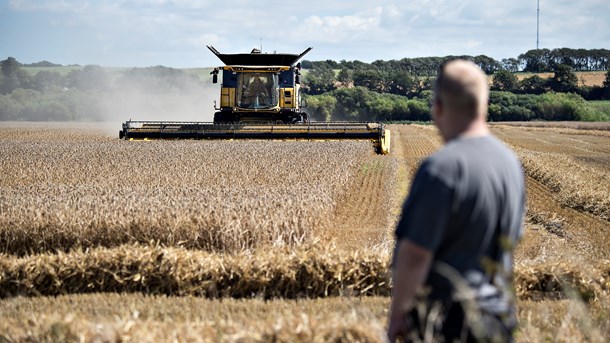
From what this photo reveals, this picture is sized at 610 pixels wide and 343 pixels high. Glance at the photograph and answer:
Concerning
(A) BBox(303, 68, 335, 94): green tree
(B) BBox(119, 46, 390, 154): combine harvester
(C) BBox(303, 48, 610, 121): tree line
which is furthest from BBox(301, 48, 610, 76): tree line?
(B) BBox(119, 46, 390, 154): combine harvester

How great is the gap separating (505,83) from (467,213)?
10267cm

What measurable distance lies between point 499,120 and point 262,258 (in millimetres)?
82742

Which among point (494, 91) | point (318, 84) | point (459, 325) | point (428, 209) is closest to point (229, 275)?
point (459, 325)

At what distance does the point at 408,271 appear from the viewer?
12.8 ft

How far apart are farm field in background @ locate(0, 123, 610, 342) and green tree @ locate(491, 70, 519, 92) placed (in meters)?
88.3

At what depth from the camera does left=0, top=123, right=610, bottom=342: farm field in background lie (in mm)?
5738

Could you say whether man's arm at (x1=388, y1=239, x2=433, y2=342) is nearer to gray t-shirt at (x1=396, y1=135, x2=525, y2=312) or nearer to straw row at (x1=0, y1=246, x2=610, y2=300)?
gray t-shirt at (x1=396, y1=135, x2=525, y2=312)

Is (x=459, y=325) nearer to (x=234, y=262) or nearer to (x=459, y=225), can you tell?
(x=459, y=225)

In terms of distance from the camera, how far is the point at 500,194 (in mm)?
3967

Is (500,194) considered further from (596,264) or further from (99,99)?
(99,99)

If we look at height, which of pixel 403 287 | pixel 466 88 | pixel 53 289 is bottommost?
pixel 53 289

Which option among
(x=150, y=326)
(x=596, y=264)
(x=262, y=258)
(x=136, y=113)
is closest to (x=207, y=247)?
(x=262, y=258)

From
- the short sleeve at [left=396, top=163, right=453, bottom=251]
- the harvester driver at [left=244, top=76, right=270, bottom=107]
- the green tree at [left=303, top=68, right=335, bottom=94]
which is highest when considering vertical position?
the green tree at [left=303, top=68, right=335, bottom=94]

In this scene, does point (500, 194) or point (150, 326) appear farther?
point (150, 326)
